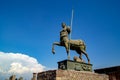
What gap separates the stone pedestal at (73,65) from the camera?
10734 mm

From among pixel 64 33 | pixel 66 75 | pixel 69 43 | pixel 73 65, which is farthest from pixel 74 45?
pixel 66 75

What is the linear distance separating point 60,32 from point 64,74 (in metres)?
2.60

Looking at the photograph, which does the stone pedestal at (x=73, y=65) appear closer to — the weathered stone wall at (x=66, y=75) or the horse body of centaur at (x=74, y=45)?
the weathered stone wall at (x=66, y=75)

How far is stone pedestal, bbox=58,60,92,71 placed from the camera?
35.2 ft

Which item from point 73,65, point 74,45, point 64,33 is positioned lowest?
point 73,65

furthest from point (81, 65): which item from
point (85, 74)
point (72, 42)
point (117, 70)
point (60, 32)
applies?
point (117, 70)

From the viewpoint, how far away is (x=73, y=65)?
10.9 metres

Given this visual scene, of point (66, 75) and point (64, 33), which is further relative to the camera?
point (64, 33)

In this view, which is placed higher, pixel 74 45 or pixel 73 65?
pixel 74 45

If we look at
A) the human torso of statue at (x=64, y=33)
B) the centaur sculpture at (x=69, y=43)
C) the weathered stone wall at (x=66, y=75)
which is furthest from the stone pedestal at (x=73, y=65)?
the human torso of statue at (x=64, y=33)

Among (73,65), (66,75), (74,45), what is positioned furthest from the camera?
(74,45)

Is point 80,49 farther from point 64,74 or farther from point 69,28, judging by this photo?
point 64,74

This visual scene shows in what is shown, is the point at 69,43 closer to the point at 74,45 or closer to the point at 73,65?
the point at 74,45

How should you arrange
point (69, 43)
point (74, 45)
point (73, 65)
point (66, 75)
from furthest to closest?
1. point (74, 45)
2. point (69, 43)
3. point (73, 65)
4. point (66, 75)
